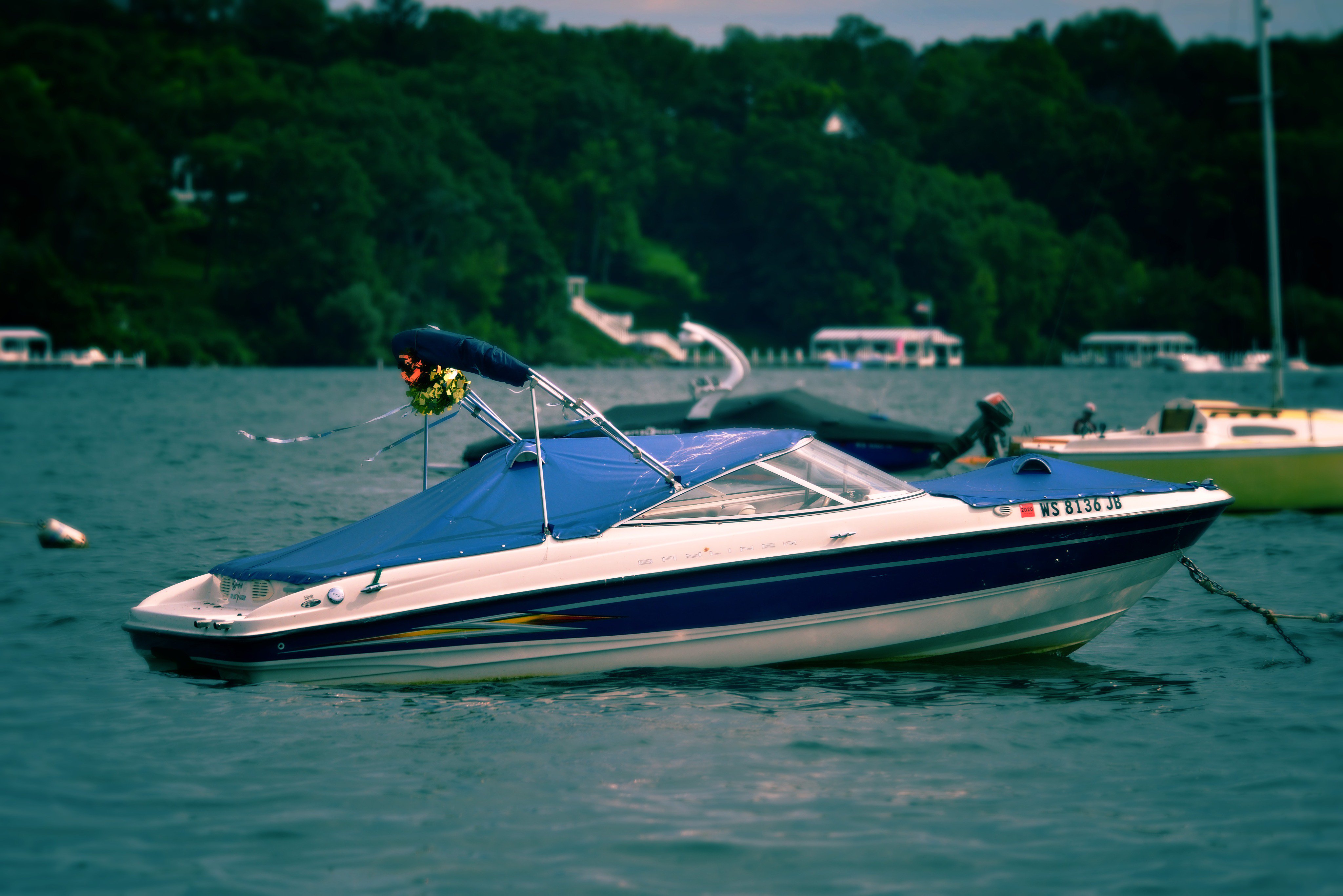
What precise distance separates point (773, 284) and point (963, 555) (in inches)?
5214

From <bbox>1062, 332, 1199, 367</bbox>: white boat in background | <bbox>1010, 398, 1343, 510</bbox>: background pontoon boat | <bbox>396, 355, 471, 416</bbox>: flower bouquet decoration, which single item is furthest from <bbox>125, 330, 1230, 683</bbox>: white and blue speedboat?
A: <bbox>1062, 332, 1199, 367</bbox>: white boat in background

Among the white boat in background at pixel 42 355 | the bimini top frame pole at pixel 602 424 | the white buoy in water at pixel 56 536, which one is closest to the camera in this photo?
the bimini top frame pole at pixel 602 424

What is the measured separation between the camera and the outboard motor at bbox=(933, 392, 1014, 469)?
1819 centimetres

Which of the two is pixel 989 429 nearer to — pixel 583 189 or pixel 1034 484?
pixel 1034 484

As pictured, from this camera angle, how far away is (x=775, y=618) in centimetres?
961

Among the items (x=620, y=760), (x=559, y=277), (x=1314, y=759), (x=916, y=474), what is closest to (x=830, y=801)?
(x=620, y=760)

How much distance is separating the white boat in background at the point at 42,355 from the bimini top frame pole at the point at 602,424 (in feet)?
304

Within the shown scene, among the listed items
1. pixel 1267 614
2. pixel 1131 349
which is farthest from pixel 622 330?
pixel 1267 614

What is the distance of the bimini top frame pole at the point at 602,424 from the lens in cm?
932

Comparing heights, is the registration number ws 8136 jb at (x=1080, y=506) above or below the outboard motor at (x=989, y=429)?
below

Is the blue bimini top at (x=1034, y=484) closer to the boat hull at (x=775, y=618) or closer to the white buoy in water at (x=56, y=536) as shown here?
the boat hull at (x=775, y=618)

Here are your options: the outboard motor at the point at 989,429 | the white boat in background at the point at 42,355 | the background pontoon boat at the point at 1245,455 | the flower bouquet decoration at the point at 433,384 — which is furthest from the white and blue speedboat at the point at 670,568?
the white boat in background at the point at 42,355

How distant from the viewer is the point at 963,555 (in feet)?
32.0

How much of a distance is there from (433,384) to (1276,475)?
14.0 meters
